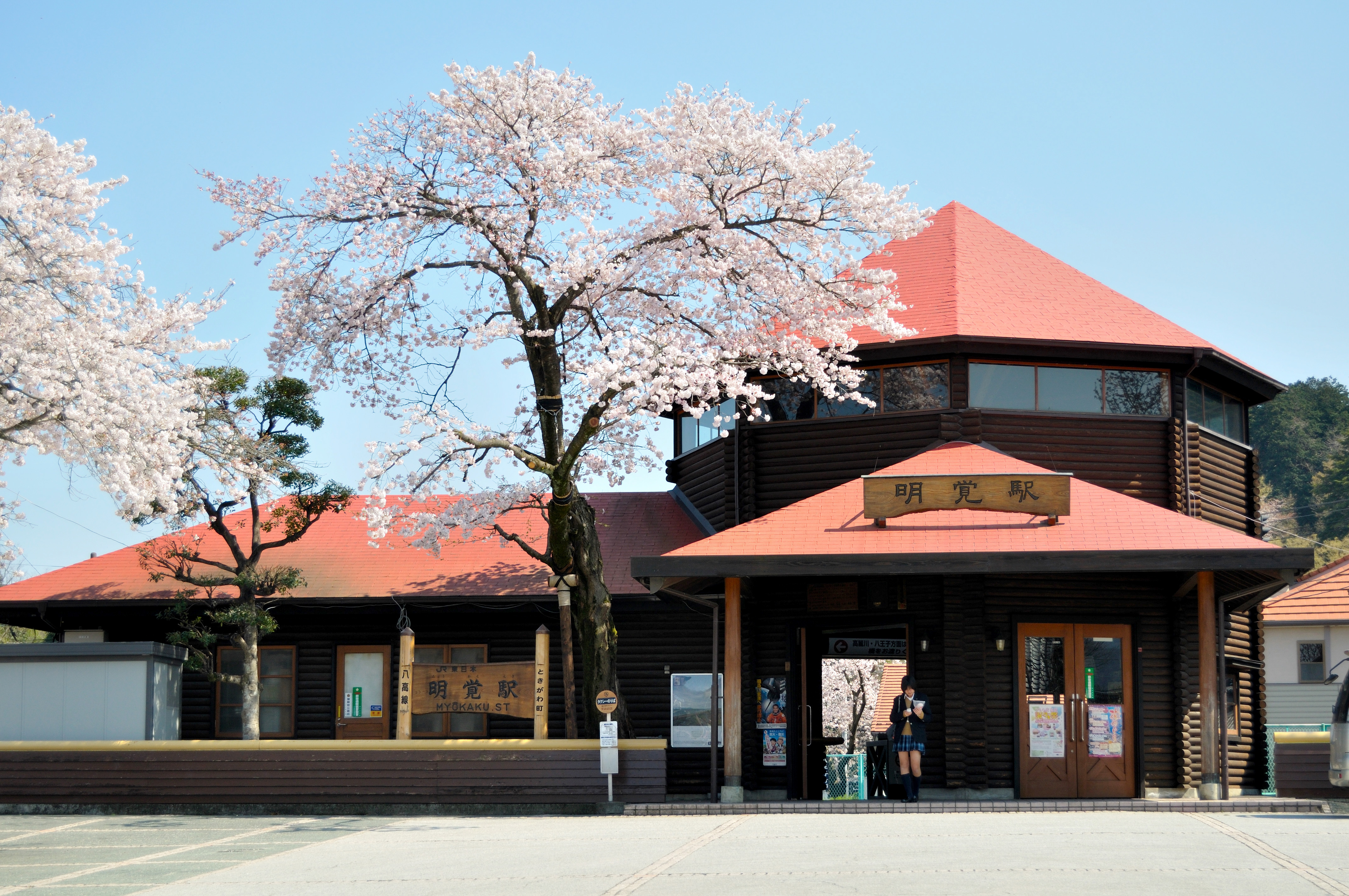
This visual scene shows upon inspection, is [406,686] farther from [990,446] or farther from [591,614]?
[990,446]

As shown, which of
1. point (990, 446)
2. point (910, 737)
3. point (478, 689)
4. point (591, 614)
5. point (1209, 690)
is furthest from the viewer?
point (990, 446)

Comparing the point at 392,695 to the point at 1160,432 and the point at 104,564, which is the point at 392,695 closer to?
the point at 104,564

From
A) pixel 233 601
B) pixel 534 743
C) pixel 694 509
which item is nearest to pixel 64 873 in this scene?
pixel 534 743

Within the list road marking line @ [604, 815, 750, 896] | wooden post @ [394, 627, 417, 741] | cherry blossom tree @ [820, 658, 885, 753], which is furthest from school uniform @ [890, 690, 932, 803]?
cherry blossom tree @ [820, 658, 885, 753]

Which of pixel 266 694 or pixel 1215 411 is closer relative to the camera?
pixel 1215 411

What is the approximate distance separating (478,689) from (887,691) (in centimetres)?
2418

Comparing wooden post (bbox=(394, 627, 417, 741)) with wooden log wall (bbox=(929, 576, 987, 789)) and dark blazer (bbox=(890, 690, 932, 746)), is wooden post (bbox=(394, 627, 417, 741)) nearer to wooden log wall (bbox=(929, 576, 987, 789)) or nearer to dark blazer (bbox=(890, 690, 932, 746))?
dark blazer (bbox=(890, 690, 932, 746))

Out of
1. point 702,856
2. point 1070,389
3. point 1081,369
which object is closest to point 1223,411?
point 1081,369

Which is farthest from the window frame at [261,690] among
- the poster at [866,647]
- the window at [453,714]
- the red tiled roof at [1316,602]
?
the red tiled roof at [1316,602]

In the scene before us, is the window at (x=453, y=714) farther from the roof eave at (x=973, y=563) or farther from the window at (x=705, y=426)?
the roof eave at (x=973, y=563)

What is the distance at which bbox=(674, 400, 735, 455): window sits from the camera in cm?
1856

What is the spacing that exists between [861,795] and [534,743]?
14.7 metres

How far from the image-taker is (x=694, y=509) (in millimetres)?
20469

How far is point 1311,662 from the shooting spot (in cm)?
2883
